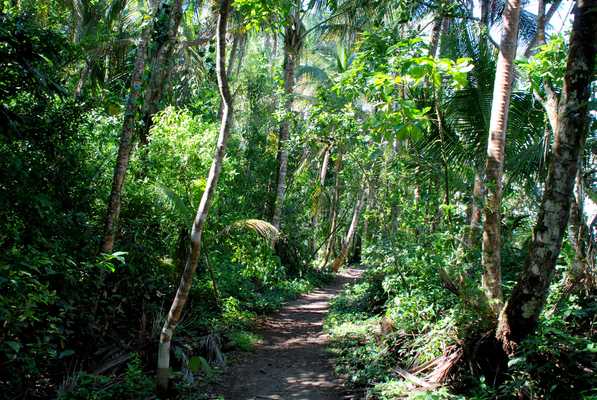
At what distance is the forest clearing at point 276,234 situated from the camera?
4.38 metres

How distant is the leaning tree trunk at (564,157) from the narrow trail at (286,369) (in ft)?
9.65

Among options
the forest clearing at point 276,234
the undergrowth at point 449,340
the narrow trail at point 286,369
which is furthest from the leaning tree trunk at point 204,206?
the undergrowth at point 449,340

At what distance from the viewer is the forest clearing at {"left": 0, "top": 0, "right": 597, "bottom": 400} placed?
4.38 metres

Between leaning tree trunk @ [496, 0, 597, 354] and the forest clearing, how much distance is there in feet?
0.05

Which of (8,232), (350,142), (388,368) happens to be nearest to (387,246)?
(350,142)

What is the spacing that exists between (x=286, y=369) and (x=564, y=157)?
512cm

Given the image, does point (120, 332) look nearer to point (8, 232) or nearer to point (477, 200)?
point (8, 232)

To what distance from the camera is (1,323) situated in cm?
419

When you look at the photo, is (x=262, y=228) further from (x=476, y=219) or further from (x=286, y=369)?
(x=476, y=219)

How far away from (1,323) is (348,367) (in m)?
4.63

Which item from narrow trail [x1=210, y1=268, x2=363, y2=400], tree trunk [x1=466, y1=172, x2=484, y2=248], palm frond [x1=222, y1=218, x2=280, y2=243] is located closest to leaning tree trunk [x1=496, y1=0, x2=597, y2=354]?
tree trunk [x1=466, y1=172, x2=484, y2=248]

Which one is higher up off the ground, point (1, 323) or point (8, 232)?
point (8, 232)

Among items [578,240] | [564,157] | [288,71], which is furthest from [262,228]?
[288,71]

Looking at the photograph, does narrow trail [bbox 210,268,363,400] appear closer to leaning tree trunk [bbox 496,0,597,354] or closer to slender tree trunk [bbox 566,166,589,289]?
leaning tree trunk [bbox 496,0,597,354]
